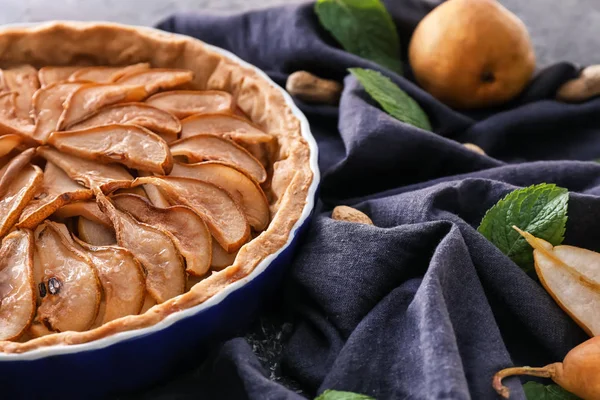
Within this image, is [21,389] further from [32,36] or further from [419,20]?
[419,20]

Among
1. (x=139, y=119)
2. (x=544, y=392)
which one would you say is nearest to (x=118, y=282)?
(x=139, y=119)

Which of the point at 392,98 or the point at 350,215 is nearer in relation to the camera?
the point at 350,215

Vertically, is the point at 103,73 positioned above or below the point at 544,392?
above

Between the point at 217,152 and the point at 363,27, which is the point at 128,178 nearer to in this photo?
the point at 217,152

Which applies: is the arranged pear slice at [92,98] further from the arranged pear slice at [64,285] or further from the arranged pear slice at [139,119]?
the arranged pear slice at [64,285]

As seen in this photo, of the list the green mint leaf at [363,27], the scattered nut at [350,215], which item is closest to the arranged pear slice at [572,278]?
the scattered nut at [350,215]

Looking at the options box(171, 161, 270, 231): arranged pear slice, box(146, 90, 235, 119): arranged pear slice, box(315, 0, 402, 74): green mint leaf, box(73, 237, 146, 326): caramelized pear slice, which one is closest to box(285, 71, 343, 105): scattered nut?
box(315, 0, 402, 74): green mint leaf

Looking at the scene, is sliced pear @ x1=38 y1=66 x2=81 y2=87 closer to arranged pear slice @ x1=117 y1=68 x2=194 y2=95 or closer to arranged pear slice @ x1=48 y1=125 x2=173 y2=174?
arranged pear slice @ x1=117 y1=68 x2=194 y2=95

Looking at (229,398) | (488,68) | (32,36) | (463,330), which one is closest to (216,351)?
(229,398)
